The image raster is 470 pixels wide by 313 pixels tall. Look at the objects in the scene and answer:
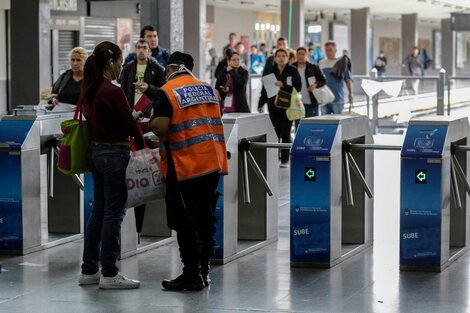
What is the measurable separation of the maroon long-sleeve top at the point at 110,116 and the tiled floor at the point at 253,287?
101 cm

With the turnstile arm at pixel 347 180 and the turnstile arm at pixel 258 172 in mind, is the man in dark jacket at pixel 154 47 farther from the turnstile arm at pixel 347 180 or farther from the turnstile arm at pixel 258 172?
the turnstile arm at pixel 347 180

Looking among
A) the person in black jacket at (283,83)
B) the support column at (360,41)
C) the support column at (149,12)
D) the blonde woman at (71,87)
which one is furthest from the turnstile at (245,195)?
the support column at (360,41)

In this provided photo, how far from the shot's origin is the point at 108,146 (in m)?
6.84

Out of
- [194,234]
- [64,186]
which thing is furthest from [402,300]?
[64,186]

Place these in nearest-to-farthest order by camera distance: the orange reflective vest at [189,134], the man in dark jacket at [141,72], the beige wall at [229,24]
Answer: the orange reflective vest at [189,134] → the man in dark jacket at [141,72] → the beige wall at [229,24]

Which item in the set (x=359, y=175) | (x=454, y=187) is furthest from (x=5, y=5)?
(x=454, y=187)

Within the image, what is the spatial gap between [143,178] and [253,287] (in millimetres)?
1027

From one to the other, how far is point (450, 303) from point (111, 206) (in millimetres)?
2196

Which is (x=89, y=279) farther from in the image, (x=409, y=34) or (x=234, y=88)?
(x=409, y=34)

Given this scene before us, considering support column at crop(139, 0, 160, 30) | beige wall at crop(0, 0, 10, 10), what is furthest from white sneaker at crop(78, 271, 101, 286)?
beige wall at crop(0, 0, 10, 10)

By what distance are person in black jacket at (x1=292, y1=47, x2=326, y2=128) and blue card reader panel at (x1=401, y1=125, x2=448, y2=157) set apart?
666cm

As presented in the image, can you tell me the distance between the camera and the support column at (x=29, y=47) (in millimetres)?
21188

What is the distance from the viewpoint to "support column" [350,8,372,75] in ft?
143

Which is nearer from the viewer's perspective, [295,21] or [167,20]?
[167,20]
